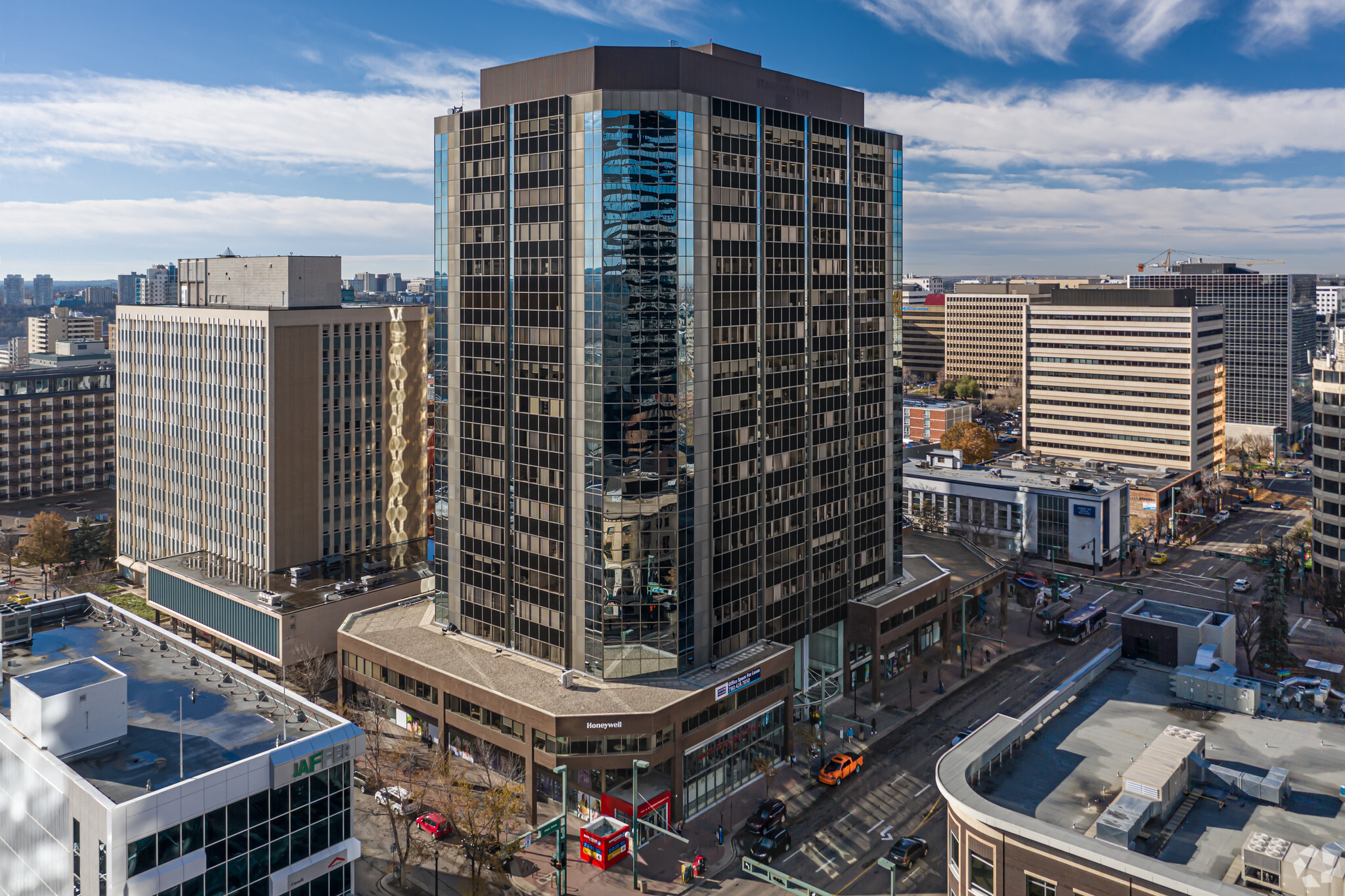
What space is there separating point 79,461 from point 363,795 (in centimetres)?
15033

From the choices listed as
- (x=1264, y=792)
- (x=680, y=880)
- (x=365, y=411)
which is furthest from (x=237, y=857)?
(x=365, y=411)

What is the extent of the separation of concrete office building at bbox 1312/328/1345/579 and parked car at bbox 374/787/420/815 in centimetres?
12450

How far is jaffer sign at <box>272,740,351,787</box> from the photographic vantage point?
4966cm

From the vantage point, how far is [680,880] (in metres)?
67.5

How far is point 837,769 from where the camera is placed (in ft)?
267

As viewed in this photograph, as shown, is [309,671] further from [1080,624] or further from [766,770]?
[1080,624]

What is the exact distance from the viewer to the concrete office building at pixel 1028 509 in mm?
151500

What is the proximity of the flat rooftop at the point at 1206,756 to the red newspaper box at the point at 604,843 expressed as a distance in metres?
27.7

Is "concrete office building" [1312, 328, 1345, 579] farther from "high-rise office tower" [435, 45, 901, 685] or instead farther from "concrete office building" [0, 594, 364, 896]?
"concrete office building" [0, 594, 364, 896]

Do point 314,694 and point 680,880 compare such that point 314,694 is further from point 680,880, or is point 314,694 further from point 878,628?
point 878,628

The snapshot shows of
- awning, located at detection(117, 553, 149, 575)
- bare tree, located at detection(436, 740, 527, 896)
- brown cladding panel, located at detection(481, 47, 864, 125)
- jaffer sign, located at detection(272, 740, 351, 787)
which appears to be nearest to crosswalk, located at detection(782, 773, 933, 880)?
bare tree, located at detection(436, 740, 527, 896)

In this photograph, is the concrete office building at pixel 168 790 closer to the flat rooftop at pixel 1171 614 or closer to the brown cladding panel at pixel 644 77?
the brown cladding panel at pixel 644 77

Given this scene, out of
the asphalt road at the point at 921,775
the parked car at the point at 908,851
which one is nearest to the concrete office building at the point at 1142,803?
the parked car at the point at 908,851

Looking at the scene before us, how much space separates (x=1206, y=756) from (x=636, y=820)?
126 feet
